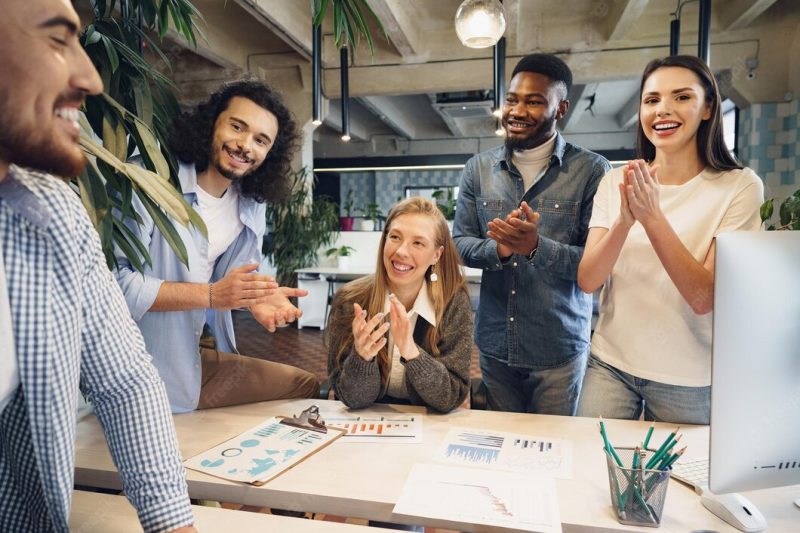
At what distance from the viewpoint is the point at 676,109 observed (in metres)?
1.55

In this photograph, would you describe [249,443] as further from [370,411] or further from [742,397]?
[742,397]

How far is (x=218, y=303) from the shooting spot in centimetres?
158

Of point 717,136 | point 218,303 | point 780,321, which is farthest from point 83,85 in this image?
point 717,136

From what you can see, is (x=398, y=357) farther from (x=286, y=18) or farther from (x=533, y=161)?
(x=286, y=18)

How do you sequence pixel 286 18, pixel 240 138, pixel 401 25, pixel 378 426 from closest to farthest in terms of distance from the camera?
1. pixel 378 426
2. pixel 240 138
3. pixel 286 18
4. pixel 401 25

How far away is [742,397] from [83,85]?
3.87 ft

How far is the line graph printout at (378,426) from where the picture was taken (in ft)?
4.70

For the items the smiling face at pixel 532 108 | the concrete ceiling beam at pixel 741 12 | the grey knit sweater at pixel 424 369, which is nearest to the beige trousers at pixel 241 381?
the grey knit sweater at pixel 424 369

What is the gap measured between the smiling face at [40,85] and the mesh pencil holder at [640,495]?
1.12m

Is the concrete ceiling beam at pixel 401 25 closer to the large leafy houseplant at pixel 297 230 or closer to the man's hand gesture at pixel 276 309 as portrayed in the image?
the large leafy houseplant at pixel 297 230

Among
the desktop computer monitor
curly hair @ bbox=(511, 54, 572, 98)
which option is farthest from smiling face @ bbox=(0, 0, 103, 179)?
curly hair @ bbox=(511, 54, 572, 98)

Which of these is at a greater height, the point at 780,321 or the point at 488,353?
the point at 780,321

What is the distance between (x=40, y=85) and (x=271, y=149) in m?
1.49

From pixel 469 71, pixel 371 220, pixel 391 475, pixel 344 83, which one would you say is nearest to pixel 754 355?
pixel 391 475
